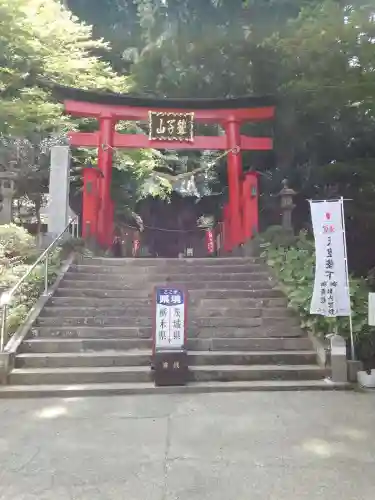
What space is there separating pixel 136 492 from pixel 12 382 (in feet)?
12.1

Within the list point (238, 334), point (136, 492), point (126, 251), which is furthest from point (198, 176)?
point (136, 492)

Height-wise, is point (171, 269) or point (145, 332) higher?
point (171, 269)

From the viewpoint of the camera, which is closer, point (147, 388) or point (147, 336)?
point (147, 388)

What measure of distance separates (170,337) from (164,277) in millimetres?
3606

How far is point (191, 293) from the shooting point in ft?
30.8

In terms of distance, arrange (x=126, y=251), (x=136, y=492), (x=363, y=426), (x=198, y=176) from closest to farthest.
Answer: (x=136, y=492), (x=363, y=426), (x=198, y=176), (x=126, y=251)

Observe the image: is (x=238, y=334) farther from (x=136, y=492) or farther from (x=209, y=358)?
(x=136, y=492)

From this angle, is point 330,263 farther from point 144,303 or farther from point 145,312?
point 144,303

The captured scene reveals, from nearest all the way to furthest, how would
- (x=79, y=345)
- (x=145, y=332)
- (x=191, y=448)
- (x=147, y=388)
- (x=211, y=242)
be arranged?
1. (x=191, y=448)
2. (x=147, y=388)
3. (x=79, y=345)
4. (x=145, y=332)
5. (x=211, y=242)

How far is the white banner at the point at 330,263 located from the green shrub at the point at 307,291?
44 centimetres

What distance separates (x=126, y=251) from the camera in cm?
2188

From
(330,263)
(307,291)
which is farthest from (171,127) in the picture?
(330,263)

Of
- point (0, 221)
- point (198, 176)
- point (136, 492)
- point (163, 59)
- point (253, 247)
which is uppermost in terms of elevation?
point (163, 59)

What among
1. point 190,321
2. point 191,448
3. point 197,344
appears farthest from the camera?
point 190,321
